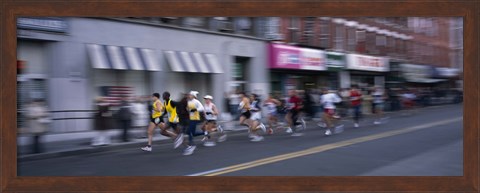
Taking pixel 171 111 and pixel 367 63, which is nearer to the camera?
pixel 367 63

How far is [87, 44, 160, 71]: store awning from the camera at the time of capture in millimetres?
8523

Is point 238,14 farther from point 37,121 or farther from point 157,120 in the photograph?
point 37,121

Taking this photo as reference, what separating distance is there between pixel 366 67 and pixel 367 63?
14 cm

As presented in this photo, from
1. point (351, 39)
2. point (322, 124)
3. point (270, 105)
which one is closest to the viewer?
point (351, 39)

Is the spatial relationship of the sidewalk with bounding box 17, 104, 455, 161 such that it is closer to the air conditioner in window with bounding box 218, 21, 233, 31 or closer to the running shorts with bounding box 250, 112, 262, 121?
the running shorts with bounding box 250, 112, 262, 121

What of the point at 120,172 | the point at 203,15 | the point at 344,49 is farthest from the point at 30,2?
the point at 344,49

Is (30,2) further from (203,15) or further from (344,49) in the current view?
(344,49)

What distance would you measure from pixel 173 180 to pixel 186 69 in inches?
119

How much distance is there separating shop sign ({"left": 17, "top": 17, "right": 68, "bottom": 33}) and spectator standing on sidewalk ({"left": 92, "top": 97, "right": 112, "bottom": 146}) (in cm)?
216

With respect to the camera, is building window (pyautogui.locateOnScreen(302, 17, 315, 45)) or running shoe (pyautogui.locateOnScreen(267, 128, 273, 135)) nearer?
building window (pyautogui.locateOnScreen(302, 17, 315, 45))

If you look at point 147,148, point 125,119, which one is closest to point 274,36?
point 147,148

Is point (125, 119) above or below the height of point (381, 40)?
below

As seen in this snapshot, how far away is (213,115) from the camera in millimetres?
9242

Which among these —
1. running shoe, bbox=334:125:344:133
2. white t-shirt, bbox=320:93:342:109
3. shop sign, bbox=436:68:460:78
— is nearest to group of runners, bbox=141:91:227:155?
white t-shirt, bbox=320:93:342:109
